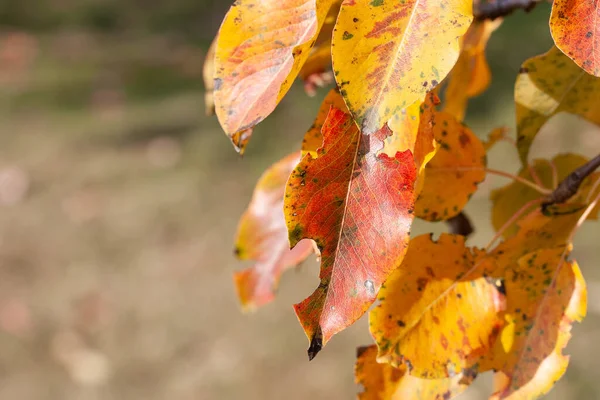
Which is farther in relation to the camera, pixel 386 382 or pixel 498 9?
pixel 498 9

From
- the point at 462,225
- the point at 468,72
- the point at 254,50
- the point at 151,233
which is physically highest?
the point at 254,50

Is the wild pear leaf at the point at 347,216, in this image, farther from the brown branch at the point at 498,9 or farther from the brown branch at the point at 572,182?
the brown branch at the point at 498,9

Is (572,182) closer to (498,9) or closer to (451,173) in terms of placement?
(451,173)

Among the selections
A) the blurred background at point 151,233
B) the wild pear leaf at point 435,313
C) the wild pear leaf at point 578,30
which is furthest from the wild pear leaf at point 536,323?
the blurred background at point 151,233

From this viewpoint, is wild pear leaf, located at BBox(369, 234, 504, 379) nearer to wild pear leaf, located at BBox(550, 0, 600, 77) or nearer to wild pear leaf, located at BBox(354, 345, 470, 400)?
wild pear leaf, located at BBox(354, 345, 470, 400)

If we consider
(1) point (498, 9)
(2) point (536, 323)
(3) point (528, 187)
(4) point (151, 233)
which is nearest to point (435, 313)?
(2) point (536, 323)

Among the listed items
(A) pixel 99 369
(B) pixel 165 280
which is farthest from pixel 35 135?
(A) pixel 99 369

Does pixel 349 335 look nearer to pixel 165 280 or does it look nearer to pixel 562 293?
pixel 165 280

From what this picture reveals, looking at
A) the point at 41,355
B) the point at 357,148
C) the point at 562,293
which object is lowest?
the point at 41,355
